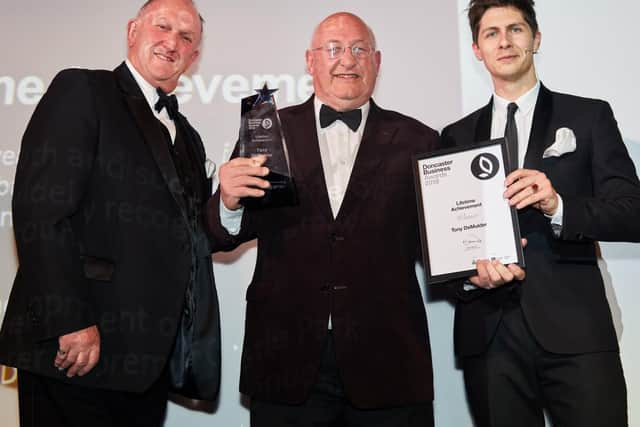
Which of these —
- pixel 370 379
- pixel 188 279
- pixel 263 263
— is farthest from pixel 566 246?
pixel 188 279

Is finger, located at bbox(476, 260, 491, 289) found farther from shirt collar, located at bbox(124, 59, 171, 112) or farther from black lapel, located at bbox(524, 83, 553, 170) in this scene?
shirt collar, located at bbox(124, 59, 171, 112)

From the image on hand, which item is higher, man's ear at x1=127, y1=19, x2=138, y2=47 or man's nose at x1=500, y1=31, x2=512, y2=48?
man's ear at x1=127, y1=19, x2=138, y2=47

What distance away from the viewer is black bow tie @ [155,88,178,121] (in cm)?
248

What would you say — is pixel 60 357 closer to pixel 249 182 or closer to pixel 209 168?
pixel 249 182

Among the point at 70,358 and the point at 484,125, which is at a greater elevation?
the point at 484,125

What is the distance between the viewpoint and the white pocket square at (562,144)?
2240 millimetres

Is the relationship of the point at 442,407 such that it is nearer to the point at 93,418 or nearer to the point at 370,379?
the point at 370,379

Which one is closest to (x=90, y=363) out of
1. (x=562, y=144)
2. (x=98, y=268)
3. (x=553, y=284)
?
(x=98, y=268)

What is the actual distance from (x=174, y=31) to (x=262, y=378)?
1274mm

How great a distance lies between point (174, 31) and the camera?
2.51m

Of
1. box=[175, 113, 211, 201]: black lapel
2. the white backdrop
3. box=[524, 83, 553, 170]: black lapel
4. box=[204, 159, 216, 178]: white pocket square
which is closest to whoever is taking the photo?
box=[524, 83, 553, 170]: black lapel

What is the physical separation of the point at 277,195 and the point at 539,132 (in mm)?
918

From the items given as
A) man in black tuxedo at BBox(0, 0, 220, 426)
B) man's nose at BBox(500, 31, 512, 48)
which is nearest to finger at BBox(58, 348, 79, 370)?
man in black tuxedo at BBox(0, 0, 220, 426)

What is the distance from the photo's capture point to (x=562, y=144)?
224cm
